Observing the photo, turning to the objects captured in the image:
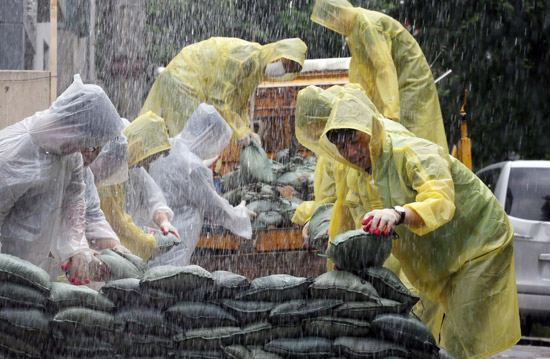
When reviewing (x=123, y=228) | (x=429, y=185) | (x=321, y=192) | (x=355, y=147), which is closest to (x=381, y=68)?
(x=321, y=192)

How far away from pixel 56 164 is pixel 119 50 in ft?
19.0

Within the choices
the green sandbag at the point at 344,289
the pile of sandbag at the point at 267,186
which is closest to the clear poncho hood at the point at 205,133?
the pile of sandbag at the point at 267,186

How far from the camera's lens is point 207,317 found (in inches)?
121

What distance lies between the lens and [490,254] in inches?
137

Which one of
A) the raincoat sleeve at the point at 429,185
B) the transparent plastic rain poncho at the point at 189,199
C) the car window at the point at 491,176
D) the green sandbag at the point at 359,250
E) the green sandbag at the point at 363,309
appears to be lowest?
the car window at the point at 491,176

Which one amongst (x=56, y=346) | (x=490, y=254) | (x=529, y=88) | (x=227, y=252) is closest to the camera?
(x=56, y=346)

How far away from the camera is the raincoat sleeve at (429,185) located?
3.09 metres

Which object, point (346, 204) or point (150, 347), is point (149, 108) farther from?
point (150, 347)

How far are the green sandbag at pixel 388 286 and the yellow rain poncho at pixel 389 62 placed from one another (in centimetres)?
273

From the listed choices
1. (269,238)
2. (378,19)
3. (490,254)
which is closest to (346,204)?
(490,254)

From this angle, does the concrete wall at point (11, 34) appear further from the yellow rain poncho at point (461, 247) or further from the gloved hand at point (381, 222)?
the gloved hand at point (381, 222)

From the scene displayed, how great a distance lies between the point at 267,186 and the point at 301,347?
3.72 metres

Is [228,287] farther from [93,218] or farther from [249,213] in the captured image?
[249,213]

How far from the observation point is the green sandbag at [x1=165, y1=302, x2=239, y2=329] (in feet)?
10.0
